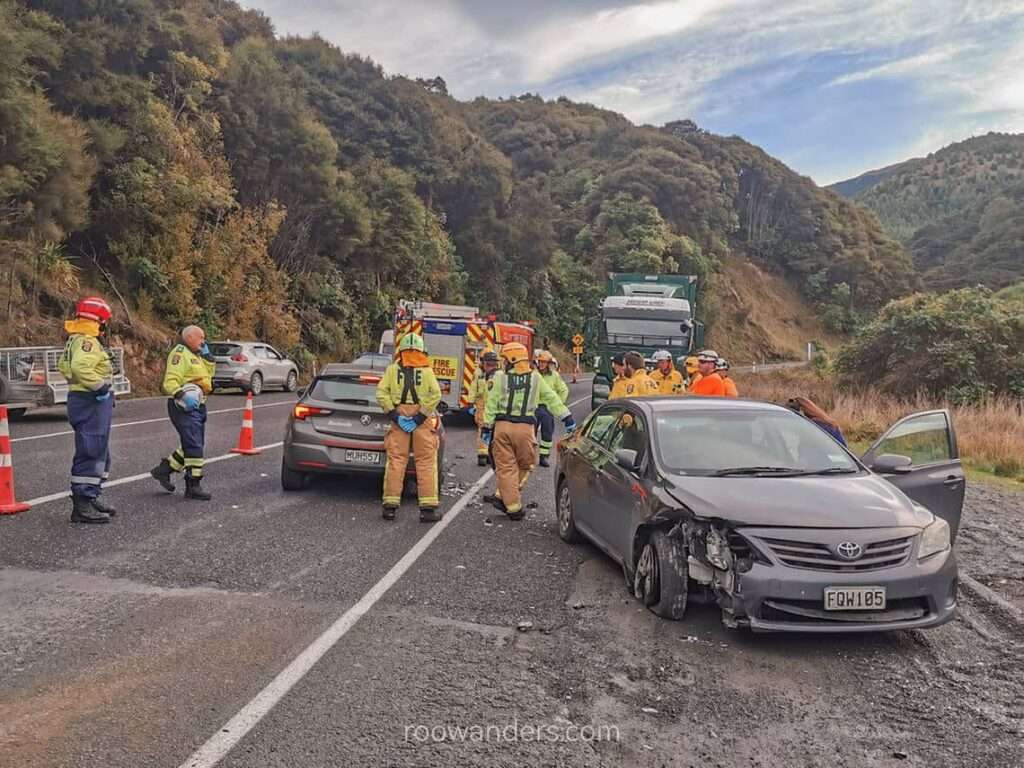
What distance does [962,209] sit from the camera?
10125cm

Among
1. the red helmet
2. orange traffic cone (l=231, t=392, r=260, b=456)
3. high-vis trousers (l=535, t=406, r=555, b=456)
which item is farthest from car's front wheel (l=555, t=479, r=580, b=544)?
orange traffic cone (l=231, t=392, r=260, b=456)

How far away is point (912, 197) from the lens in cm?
11988

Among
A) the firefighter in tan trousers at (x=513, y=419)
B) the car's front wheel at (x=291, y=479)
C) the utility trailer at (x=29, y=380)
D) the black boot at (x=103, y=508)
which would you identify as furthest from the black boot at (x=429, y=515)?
the utility trailer at (x=29, y=380)

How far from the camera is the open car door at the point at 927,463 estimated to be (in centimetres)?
634

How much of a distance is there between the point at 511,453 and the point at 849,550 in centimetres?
421

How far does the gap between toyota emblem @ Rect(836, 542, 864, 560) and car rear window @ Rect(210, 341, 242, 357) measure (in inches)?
873

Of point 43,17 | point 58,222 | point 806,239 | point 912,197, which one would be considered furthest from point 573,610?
point 912,197

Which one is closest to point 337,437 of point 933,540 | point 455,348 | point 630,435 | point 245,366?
point 630,435

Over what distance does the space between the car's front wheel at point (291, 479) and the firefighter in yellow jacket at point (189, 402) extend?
2.85ft

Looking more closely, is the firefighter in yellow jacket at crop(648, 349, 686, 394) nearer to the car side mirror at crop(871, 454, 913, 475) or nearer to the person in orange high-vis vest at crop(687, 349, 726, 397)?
the person in orange high-vis vest at crop(687, 349, 726, 397)

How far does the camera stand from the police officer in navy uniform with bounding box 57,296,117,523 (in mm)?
7586

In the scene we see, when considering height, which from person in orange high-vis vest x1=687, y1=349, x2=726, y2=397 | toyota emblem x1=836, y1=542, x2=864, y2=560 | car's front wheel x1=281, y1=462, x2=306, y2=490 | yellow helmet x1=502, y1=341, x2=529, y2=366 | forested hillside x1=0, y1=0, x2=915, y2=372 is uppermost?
forested hillside x1=0, y1=0, x2=915, y2=372

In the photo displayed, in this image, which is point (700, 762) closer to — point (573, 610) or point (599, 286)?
point (573, 610)

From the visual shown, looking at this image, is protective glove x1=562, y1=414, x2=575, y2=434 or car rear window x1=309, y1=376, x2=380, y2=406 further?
car rear window x1=309, y1=376, x2=380, y2=406
